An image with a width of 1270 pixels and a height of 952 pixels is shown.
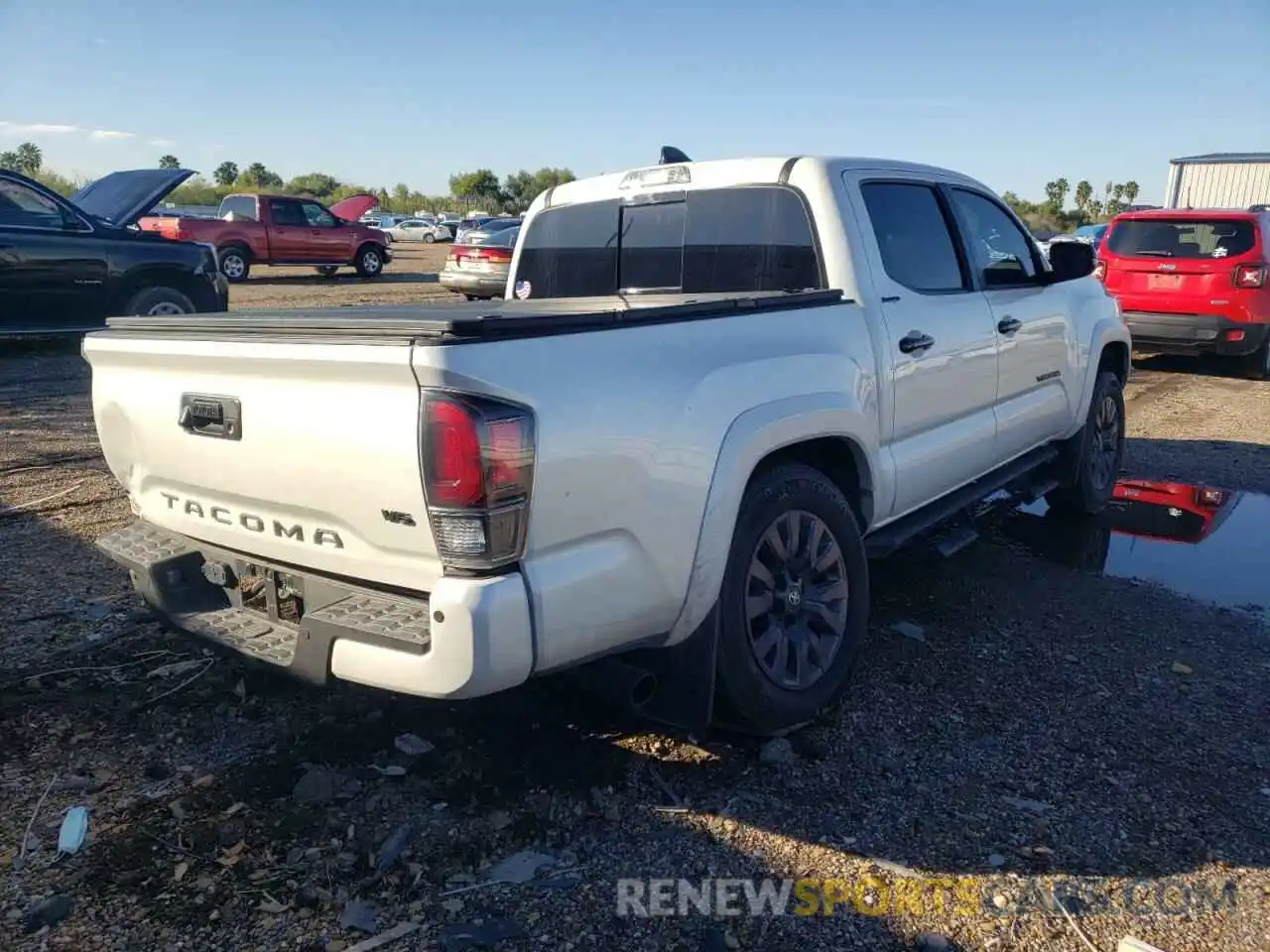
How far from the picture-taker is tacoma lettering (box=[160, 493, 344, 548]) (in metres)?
2.84

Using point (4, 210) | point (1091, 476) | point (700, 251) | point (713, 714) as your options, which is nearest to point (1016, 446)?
point (1091, 476)

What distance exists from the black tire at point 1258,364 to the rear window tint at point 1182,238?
121cm

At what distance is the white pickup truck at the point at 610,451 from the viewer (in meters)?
2.55

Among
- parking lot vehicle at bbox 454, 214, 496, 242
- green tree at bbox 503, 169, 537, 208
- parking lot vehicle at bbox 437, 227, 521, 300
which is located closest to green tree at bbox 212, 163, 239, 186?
green tree at bbox 503, 169, 537, 208

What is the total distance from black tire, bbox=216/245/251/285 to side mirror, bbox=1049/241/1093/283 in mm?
20340

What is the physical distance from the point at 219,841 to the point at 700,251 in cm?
287

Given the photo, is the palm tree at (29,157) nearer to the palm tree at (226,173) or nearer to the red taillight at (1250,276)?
the palm tree at (226,173)

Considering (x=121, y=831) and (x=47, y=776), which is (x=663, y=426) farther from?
(x=47, y=776)

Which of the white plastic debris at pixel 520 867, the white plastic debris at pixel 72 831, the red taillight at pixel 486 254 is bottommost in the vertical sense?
the white plastic debris at pixel 520 867

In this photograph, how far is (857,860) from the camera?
2902mm

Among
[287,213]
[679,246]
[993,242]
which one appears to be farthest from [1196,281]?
[287,213]

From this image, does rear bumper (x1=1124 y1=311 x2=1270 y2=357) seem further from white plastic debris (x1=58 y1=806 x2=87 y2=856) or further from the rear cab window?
the rear cab window

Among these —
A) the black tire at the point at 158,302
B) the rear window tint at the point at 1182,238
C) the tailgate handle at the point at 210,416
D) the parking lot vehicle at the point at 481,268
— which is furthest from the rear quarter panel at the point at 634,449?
the parking lot vehicle at the point at 481,268

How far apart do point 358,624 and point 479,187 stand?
286ft
